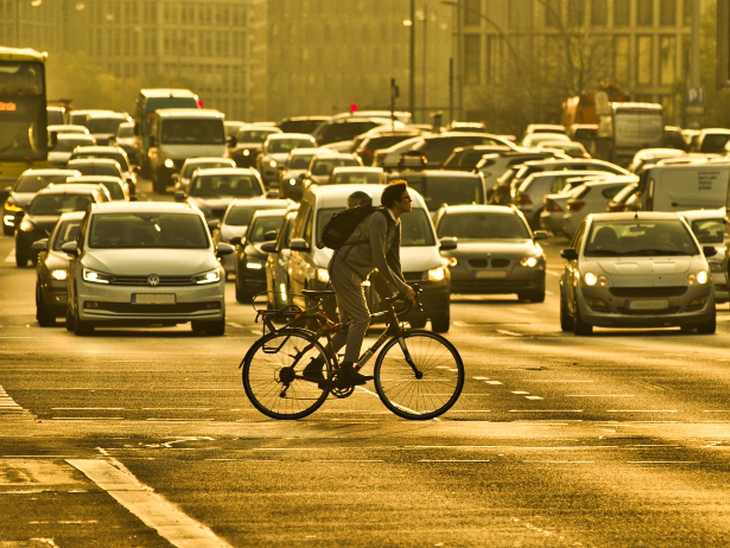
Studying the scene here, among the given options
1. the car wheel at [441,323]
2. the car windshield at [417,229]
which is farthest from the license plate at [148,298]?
the car wheel at [441,323]

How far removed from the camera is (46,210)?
4209 centimetres

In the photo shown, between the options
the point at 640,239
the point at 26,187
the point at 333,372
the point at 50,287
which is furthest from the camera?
the point at 26,187

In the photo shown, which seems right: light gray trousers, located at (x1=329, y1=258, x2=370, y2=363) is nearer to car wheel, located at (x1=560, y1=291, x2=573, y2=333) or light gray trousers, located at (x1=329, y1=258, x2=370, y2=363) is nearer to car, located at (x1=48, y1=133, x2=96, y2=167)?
car wheel, located at (x1=560, y1=291, x2=573, y2=333)

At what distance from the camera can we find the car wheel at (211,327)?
77.8ft

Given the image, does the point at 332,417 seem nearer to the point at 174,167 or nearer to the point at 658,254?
the point at 658,254

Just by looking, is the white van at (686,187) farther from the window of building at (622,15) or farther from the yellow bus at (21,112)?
the window of building at (622,15)

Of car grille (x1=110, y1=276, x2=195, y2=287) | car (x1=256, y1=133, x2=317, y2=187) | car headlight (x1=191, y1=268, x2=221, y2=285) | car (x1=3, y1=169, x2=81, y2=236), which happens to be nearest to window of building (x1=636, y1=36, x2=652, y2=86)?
car (x1=256, y1=133, x2=317, y2=187)

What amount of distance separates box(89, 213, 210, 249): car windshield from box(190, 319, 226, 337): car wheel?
3.11 ft

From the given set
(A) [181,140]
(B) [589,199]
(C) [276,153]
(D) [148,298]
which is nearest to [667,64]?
(C) [276,153]

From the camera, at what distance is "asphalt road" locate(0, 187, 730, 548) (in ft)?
31.0

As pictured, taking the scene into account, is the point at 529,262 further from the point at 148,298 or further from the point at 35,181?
the point at 35,181

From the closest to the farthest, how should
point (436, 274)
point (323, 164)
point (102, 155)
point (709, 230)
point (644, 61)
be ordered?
point (436, 274) → point (709, 230) → point (323, 164) → point (102, 155) → point (644, 61)

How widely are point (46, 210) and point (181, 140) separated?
29.0 meters

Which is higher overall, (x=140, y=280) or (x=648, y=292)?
(x=140, y=280)
